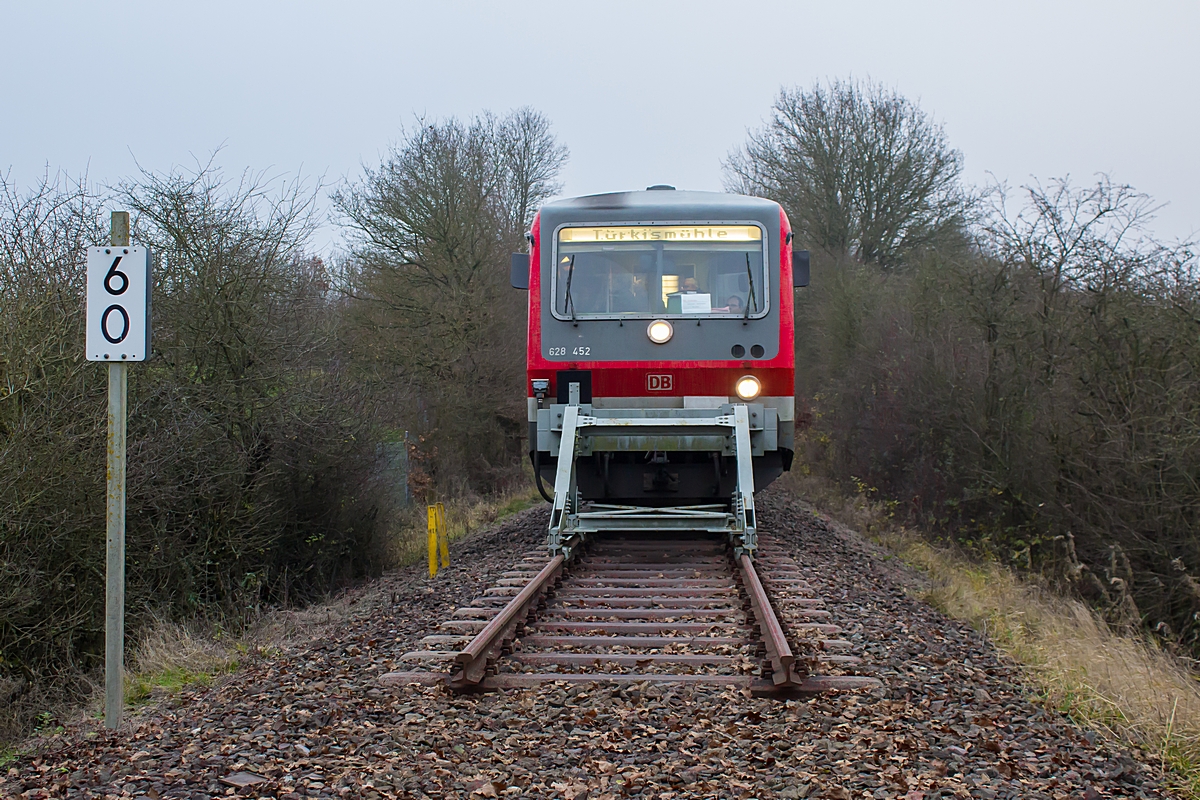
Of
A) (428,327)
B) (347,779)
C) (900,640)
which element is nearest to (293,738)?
(347,779)

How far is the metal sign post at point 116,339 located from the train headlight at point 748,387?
6.10 metres

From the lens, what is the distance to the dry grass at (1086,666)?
15.1 feet

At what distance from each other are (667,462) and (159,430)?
4.69 metres

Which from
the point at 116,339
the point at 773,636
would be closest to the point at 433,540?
the point at 773,636

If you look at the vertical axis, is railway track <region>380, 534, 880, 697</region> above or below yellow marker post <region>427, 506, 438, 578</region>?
below

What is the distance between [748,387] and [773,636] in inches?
176

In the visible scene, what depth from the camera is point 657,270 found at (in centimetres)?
1002

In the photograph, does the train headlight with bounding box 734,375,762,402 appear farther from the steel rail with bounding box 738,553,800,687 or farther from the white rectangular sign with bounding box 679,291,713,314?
the steel rail with bounding box 738,553,800,687

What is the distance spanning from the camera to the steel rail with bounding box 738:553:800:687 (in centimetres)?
500

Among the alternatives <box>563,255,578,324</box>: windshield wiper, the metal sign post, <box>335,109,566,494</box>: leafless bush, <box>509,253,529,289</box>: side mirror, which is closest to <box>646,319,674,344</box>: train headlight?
<box>563,255,578,324</box>: windshield wiper

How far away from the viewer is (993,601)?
8820mm

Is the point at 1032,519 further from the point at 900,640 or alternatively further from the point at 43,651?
the point at 43,651

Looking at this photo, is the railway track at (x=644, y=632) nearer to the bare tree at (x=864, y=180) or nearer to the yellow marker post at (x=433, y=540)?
the yellow marker post at (x=433, y=540)

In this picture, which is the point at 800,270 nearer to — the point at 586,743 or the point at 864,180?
the point at 586,743
